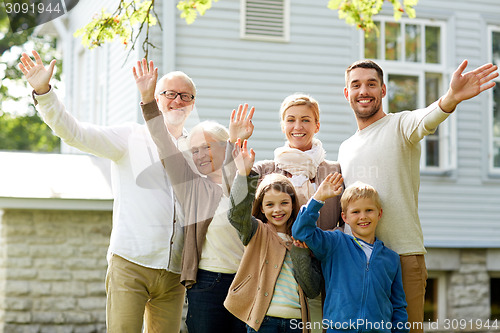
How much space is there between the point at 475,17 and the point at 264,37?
2946mm

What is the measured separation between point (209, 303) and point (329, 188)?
810 mm

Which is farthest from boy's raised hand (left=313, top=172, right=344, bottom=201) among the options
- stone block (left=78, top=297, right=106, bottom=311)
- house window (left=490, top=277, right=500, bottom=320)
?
house window (left=490, top=277, right=500, bottom=320)

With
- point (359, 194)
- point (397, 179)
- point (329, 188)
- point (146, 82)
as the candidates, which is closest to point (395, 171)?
point (397, 179)

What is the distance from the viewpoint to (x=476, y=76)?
2.85 m

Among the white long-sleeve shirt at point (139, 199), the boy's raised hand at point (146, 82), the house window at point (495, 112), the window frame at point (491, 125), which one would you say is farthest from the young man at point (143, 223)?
the house window at point (495, 112)

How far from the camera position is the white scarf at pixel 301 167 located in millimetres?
3125

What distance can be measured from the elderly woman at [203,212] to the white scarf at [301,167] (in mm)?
275

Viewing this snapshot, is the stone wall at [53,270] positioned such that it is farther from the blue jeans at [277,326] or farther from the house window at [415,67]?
the blue jeans at [277,326]

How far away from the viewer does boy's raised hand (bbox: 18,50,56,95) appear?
116 inches

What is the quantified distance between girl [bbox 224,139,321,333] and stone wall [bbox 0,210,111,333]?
451 centimetres

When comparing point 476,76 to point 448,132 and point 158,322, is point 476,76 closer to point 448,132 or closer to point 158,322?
point 158,322

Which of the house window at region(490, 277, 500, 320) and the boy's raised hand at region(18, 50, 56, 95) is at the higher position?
the boy's raised hand at region(18, 50, 56, 95)

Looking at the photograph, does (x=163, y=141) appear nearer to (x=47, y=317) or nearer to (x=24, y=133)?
(x=47, y=317)

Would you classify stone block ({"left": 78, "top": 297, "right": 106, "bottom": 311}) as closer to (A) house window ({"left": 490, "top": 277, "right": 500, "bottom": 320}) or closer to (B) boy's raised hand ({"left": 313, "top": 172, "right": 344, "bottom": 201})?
(B) boy's raised hand ({"left": 313, "top": 172, "right": 344, "bottom": 201})
